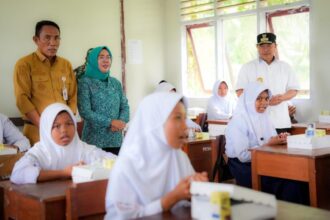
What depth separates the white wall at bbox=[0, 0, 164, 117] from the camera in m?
6.01

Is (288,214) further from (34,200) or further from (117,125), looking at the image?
(117,125)

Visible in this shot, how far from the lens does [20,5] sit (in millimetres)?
6133

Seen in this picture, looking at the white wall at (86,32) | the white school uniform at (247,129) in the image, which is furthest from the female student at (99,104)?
the white wall at (86,32)

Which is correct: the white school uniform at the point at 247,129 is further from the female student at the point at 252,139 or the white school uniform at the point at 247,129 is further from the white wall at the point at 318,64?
the white wall at the point at 318,64

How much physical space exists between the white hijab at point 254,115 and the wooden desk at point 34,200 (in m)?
1.85

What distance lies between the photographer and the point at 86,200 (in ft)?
6.89

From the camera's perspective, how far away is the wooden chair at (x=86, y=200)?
6.77 ft

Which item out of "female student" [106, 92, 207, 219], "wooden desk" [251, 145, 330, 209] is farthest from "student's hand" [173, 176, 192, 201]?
"wooden desk" [251, 145, 330, 209]

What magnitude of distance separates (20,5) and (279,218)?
533cm

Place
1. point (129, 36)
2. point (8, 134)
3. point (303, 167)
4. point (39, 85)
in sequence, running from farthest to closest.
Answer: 1. point (129, 36)
2. point (8, 134)
3. point (39, 85)
4. point (303, 167)

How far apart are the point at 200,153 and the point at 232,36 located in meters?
3.08

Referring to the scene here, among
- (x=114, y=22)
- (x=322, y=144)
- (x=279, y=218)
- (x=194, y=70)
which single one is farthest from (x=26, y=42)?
(x=279, y=218)

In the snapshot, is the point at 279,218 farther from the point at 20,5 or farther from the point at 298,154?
the point at 20,5

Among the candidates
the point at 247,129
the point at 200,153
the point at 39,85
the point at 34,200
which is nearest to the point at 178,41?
the point at 200,153
